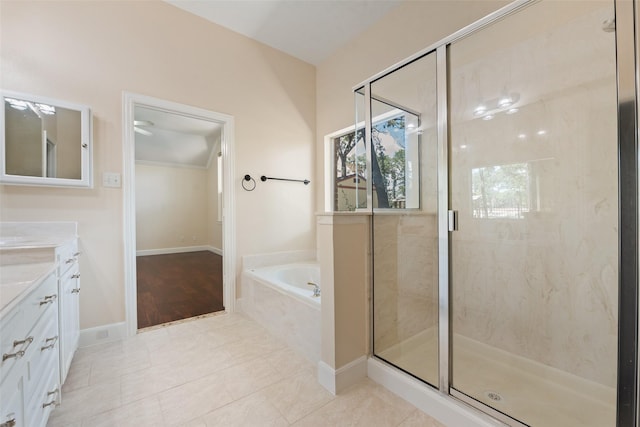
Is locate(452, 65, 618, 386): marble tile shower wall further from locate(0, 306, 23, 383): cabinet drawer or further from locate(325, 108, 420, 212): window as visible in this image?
locate(0, 306, 23, 383): cabinet drawer

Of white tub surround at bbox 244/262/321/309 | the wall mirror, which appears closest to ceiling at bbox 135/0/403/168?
the wall mirror

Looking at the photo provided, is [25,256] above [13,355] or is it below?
above

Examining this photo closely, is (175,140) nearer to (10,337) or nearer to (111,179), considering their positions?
(111,179)

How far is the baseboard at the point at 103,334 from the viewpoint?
195 cm

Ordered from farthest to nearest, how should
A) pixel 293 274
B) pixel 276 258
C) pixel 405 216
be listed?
1. pixel 276 258
2. pixel 293 274
3. pixel 405 216

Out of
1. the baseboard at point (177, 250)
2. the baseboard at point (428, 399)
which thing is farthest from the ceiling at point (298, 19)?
the baseboard at point (177, 250)

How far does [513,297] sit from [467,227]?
0.55m

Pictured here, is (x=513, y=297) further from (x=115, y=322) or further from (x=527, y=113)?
(x=115, y=322)

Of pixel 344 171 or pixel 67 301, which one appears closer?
pixel 67 301

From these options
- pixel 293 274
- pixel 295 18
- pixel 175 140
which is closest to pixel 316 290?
pixel 293 274

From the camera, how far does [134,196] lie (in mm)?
2146

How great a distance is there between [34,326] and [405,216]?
6.30 ft

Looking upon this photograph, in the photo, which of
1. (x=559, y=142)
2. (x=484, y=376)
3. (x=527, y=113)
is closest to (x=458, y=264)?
(x=484, y=376)

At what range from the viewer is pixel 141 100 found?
2.18 metres
